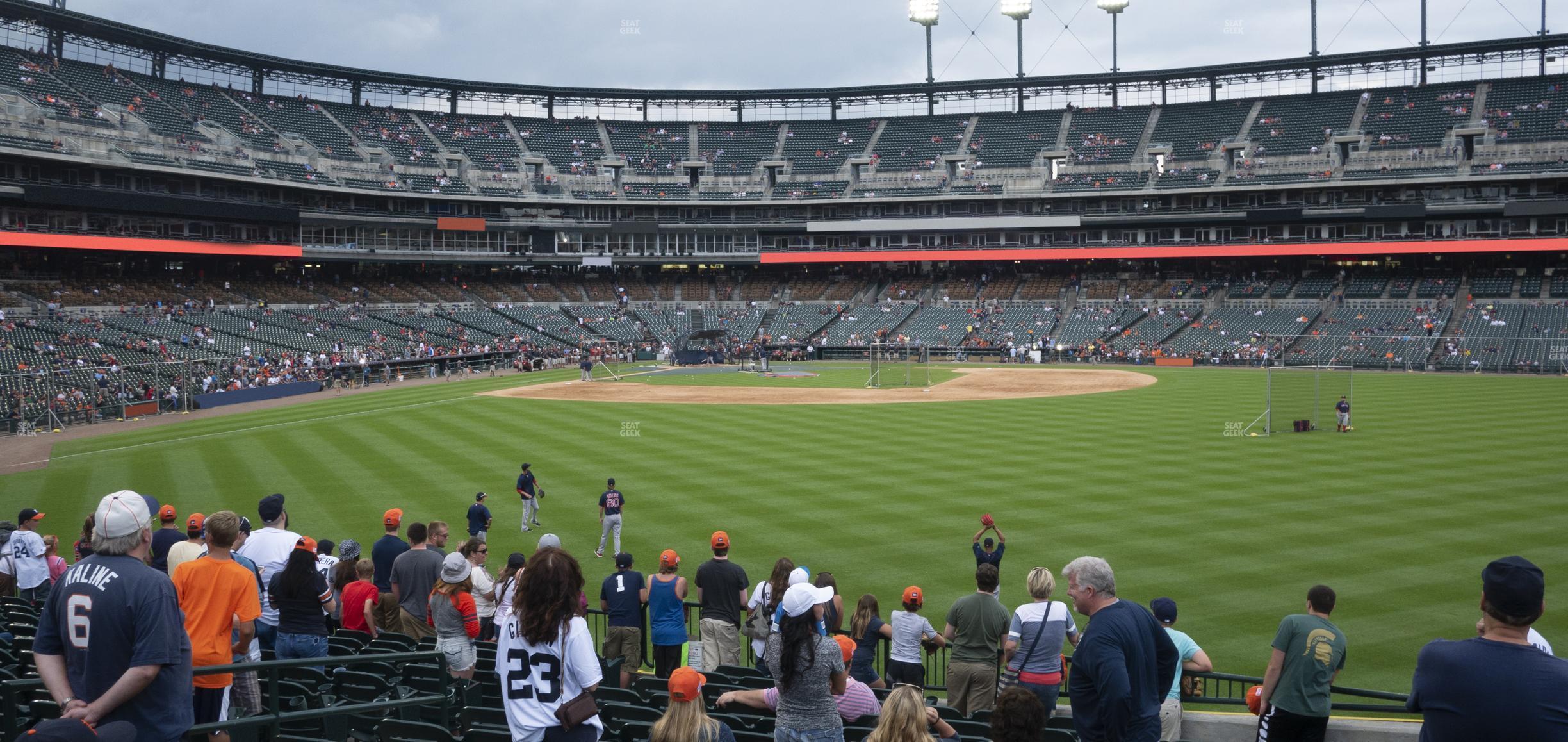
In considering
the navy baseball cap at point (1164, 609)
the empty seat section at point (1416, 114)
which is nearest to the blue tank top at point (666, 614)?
the navy baseball cap at point (1164, 609)

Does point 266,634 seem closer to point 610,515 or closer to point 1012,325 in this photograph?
point 610,515

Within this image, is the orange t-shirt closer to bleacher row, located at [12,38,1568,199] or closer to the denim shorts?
the denim shorts

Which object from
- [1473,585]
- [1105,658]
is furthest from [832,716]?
[1473,585]

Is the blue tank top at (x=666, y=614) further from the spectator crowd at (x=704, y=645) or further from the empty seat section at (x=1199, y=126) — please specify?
the empty seat section at (x=1199, y=126)

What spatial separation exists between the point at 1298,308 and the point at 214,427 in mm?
74791

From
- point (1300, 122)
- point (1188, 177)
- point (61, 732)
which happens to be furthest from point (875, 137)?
point (61, 732)

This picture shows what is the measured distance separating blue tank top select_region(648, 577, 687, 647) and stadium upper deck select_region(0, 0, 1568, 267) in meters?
63.9

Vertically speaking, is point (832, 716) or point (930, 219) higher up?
point (930, 219)

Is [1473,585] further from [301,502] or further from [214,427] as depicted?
[214,427]

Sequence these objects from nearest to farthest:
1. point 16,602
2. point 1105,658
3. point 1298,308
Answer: point 1105,658, point 16,602, point 1298,308

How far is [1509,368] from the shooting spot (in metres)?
59.3

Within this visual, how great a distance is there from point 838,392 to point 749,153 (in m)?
53.4

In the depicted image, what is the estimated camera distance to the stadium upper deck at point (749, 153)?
6781 centimetres

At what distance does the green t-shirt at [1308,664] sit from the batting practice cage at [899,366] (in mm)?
48019
